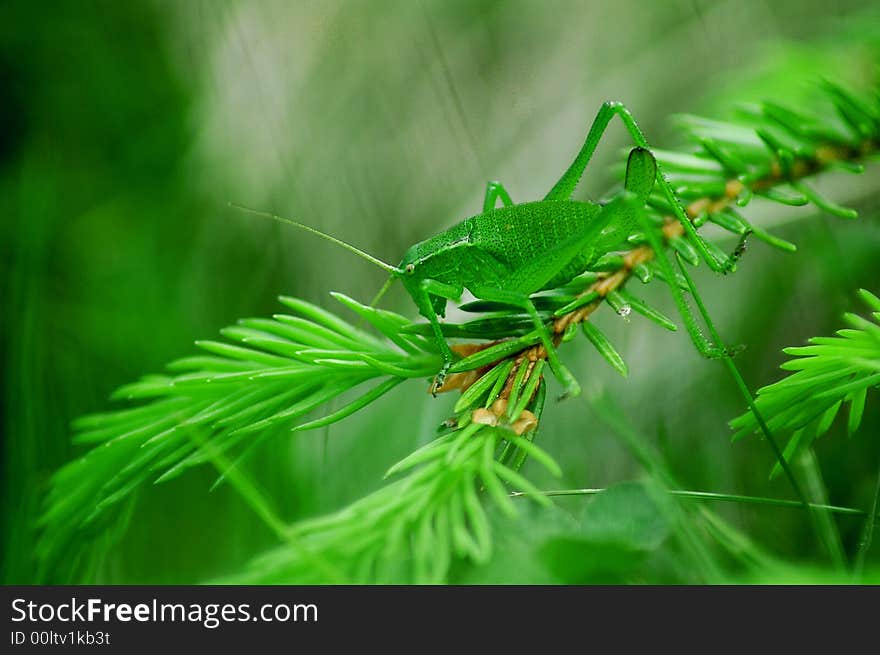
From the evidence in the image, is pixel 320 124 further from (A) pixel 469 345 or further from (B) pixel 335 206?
(A) pixel 469 345

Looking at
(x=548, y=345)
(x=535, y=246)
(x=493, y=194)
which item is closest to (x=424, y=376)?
(x=548, y=345)

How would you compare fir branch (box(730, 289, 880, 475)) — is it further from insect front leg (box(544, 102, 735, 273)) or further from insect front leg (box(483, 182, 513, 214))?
insect front leg (box(483, 182, 513, 214))

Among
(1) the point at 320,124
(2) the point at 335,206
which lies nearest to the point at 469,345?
(2) the point at 335,206

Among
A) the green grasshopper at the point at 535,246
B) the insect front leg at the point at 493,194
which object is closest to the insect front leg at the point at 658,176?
the green grasshopper at the point at 535,246

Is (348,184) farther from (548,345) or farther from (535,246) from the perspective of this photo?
(548,345)

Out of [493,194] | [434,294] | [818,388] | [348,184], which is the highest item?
[348,184]

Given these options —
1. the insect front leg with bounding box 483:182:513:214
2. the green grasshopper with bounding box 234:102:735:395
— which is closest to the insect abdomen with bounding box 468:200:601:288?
the green grasshopper with bounding box 234:102:735:395
